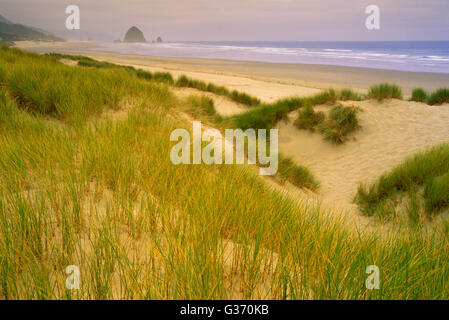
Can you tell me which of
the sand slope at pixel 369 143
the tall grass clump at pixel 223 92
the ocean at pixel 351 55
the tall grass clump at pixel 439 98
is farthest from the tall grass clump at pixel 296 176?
the ocean at pixel 351 55

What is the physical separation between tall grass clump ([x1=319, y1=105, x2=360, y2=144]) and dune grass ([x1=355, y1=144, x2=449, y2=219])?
320 cm

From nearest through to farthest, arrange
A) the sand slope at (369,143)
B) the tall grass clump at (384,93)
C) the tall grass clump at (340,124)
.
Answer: the sand slope at (369,143) → the tall grass clump at (340,124) → the tall grass clump at (384,93)

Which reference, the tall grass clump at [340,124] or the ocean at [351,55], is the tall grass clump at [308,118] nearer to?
the tall grass clump at [340,124]

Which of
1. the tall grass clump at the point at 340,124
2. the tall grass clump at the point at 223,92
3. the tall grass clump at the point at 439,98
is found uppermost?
the tall grass clump at the point at 223,92

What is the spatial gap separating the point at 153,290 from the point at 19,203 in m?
1.00

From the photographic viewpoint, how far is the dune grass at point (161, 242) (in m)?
1.31

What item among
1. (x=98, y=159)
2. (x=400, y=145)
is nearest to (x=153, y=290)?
(x=98, y=159)

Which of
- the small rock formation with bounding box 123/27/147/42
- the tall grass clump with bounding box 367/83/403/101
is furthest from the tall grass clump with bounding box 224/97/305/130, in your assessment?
the small rock formation with bounding box 123/27/147/42

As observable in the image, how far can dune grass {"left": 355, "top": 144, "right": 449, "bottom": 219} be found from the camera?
4056 millimetres

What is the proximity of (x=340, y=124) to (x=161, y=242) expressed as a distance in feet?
26.2

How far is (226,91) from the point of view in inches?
549

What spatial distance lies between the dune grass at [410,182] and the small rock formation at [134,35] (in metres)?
157

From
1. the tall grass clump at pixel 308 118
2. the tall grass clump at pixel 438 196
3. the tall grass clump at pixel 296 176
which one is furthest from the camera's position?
the tall grass clump at pixel 308 118
